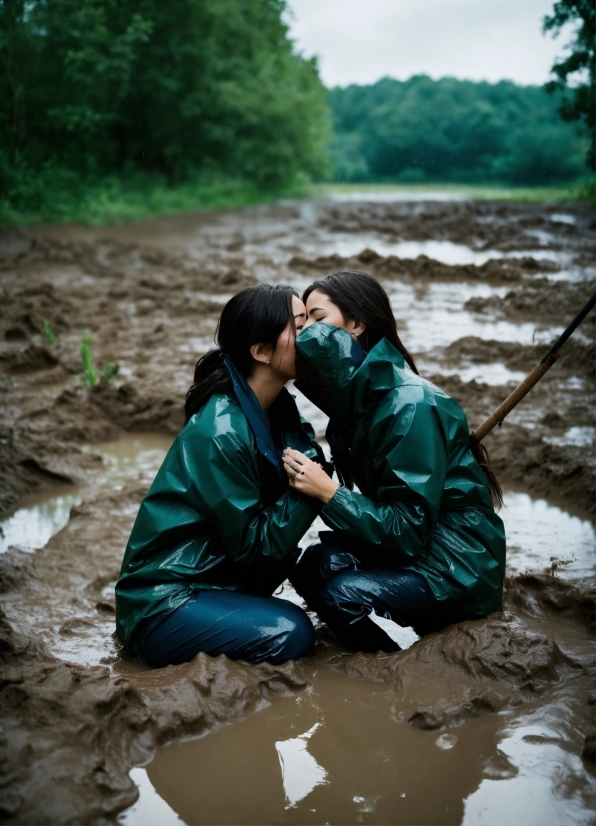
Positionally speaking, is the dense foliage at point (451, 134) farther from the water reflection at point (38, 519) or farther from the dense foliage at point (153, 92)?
the water reflection at point (38, 519)

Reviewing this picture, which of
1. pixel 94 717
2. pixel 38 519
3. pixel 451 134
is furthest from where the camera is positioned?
pixel 451 134

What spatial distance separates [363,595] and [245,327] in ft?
3.46

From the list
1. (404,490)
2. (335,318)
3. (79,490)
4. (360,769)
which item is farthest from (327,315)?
(79,490)

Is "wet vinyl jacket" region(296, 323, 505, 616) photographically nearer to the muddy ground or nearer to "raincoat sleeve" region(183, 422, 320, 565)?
"raincoat sleeve" region(183, 422, 320, 565)

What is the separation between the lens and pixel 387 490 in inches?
117

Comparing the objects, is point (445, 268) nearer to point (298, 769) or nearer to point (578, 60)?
point (578, 60)

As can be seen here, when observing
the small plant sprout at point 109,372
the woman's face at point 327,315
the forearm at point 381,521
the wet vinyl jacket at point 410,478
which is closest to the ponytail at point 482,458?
the wet vinyl jacket at point 410,478

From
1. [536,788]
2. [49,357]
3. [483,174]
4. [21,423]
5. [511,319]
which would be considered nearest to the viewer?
[536,788]

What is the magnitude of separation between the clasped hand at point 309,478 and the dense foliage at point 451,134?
26.8 metres

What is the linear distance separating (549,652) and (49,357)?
603cm

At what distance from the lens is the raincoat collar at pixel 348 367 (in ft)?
9.96

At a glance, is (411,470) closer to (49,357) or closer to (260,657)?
(260,657)

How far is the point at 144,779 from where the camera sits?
8.29 feet

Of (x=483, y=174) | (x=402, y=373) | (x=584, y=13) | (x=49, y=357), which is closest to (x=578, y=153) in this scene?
(x=483, y=174)
